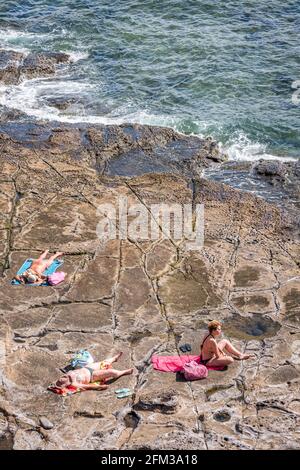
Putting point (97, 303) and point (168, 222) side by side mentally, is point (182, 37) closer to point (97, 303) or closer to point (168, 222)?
point (168, 222)

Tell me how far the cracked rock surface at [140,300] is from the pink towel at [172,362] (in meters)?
0.15

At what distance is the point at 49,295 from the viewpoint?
14.7 m

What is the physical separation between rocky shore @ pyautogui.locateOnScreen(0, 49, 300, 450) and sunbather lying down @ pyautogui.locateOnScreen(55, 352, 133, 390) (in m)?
0.18

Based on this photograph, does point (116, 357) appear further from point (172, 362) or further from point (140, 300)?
point (140, 300)

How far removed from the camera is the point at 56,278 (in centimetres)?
1502

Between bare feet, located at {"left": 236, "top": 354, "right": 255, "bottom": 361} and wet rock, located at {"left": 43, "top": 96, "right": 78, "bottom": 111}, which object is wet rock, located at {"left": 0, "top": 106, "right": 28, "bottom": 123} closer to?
wet rock, located at {"left": 43, "top": 96, "right": 78, "bottom": 111}

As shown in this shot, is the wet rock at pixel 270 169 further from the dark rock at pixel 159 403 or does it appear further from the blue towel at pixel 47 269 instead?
the dark rock at pixel 159 403

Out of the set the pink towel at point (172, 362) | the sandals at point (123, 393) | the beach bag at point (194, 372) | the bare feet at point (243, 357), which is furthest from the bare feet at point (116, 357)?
the bare feet at point (243, 357)

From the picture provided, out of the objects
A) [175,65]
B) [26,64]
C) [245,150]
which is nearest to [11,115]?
[26,64]

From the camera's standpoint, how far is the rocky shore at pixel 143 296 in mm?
11586

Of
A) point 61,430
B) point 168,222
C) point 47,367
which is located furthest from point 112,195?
point 61,430

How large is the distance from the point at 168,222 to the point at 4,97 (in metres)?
10.2

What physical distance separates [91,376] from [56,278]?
3213mm

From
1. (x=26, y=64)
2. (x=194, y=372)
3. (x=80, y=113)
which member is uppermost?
(x=26, y=64)
